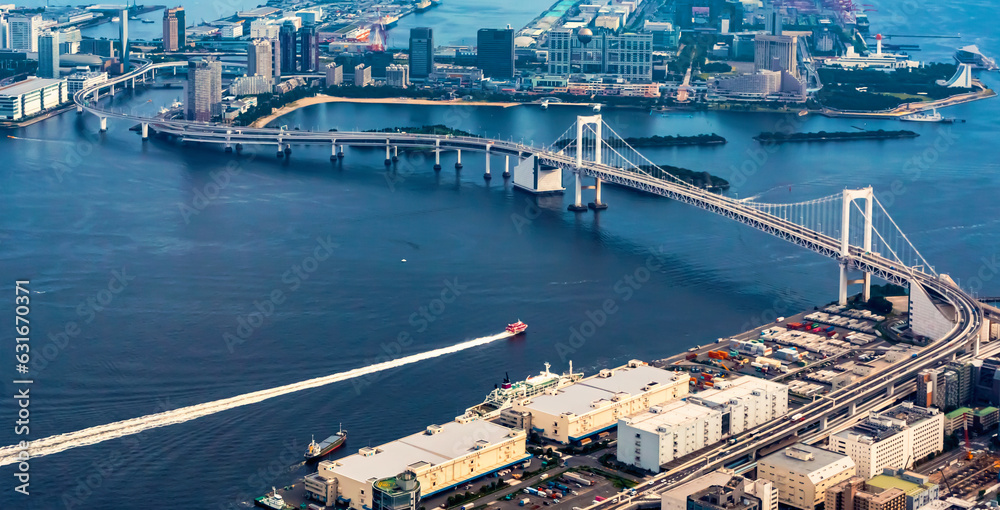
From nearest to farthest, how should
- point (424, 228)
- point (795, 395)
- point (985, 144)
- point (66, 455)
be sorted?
point (66, 455) → point (795, 395) → point (424, 228) → point (985, 144)

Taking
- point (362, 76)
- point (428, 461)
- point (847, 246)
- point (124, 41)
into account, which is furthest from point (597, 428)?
point (124, 41)

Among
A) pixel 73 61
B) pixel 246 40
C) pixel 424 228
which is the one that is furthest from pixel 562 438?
pixel 246 40

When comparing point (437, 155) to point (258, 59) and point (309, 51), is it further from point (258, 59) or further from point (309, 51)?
point (309, 51)

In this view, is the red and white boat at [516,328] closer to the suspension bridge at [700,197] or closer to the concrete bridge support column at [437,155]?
the suspension bridge at [700,197]

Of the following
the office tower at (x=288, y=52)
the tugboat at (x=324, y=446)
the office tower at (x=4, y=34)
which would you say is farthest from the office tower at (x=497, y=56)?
the tugboat at (x=324, y=446)

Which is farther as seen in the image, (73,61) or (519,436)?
(73,61)

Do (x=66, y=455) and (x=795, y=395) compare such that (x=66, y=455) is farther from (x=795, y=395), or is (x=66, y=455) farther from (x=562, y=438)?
(x=795, y=395)

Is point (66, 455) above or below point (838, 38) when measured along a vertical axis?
below

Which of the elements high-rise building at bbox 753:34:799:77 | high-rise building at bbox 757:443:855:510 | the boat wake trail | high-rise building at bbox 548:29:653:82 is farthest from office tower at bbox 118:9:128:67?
high-rise building at bbox 757:443:855:510
